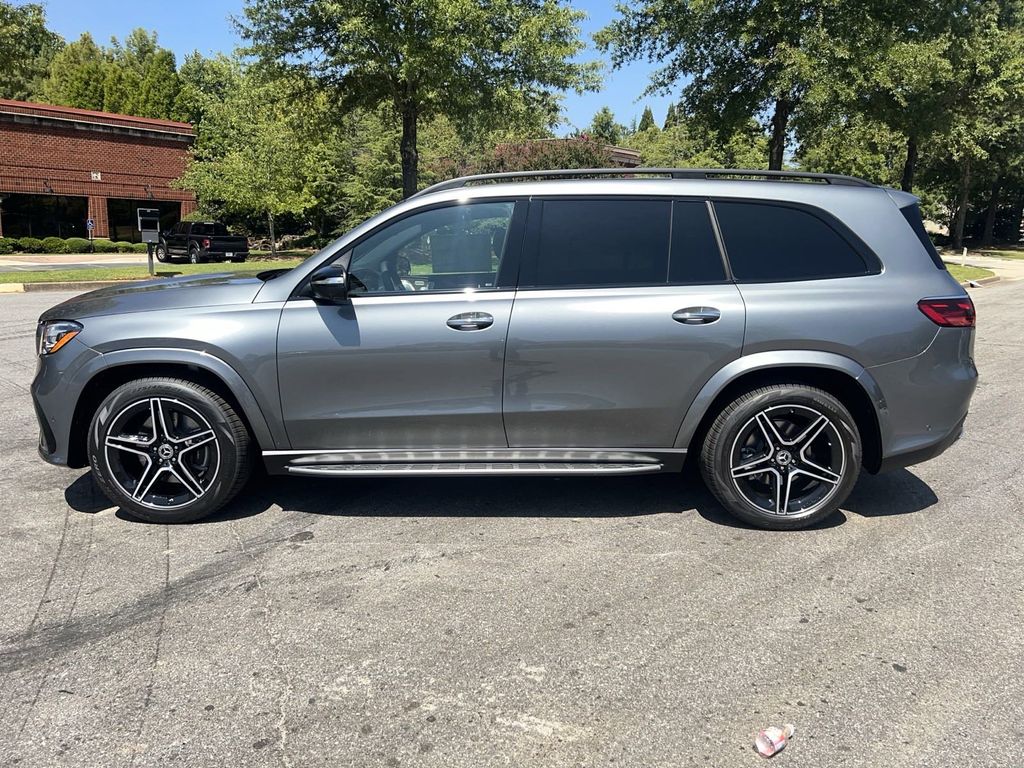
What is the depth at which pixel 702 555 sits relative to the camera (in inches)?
150

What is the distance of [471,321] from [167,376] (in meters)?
1.68

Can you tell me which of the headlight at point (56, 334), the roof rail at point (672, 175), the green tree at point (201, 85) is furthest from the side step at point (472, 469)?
the green tree at point (201, 85)

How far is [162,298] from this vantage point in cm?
410

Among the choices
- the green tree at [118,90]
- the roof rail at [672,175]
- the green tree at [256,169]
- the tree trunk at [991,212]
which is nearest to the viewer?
the roof rail at [672,175]

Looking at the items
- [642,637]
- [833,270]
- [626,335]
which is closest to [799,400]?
[833,270]

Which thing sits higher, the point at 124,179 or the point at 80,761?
the point at 124,179

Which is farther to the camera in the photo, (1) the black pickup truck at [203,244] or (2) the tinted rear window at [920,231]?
(1) the black pickup truck at [203,244]

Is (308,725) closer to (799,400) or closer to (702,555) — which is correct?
(702,555)

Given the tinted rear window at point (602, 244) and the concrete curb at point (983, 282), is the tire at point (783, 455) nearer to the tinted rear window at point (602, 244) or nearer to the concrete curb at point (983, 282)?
the tinted rear window at point (602, 244)

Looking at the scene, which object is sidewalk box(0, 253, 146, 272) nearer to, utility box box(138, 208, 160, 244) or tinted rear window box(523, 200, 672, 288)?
utility box box(138, 208, 160, 244)

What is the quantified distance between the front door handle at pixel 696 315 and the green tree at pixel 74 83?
5893 centimetres

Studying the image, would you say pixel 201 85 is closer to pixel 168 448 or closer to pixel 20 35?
pixel 20 35

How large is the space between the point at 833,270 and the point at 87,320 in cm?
399

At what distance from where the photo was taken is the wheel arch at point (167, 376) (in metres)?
3.97
